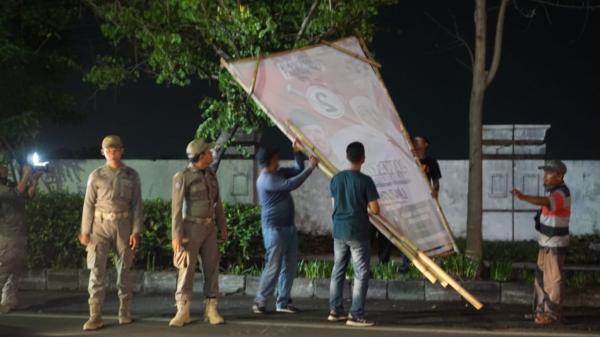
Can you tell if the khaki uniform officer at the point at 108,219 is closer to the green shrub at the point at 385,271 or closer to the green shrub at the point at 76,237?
the green shrub at the point at 76,237

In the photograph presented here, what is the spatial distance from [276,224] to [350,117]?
134cm

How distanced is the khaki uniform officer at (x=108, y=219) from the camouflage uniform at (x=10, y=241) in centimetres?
150

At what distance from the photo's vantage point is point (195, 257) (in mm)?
7824

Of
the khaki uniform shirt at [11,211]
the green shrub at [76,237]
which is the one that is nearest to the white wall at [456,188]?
the green shrub at [76,237]

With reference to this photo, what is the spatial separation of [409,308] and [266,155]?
2.36 metres

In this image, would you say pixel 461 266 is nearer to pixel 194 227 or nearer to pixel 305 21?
pixel 305 21

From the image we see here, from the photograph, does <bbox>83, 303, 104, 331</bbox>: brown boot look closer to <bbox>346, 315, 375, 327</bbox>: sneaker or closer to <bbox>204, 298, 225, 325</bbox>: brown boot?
<bbox>204, 298, 225, 325</bbox>: brown boot

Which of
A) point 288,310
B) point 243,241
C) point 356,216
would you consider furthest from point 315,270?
point 356,216

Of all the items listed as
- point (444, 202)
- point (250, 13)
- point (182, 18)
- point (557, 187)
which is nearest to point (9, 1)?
point (182, 18)

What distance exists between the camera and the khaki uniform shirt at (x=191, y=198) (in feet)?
24.9

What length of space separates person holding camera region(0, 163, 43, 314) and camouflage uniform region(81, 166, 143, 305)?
1.46 meters

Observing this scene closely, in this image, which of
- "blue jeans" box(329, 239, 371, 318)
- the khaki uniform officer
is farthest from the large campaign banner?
the khaki uniform officer

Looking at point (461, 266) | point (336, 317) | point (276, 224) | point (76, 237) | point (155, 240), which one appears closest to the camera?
point (336, 317)

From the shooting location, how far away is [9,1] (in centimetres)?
1298
